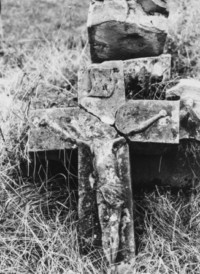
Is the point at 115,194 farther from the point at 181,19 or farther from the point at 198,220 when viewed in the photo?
the point at 181,19

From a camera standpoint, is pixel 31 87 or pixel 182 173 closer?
pixel 182 173

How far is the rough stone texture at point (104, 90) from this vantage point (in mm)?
2715

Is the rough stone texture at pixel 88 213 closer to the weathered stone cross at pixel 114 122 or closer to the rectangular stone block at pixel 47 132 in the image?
the weathered stone cross at pixel 114 122

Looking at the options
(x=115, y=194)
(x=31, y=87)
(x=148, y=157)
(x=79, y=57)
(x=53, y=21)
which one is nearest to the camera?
(x=115, y=194)

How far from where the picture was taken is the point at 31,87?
11.4ft

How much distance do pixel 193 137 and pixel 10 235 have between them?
3.71 ft

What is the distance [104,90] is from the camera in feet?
8.96

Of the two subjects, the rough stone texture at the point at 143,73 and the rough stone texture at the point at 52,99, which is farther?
the rough stone texture at the point at 52,99

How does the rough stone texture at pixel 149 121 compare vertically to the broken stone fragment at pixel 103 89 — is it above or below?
below

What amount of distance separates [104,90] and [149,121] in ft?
1.00

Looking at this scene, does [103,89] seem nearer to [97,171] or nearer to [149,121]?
[149,121]

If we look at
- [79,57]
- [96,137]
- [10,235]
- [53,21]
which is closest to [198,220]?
[96,137]

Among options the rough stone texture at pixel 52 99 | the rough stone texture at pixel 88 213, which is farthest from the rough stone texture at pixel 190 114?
the rough stone texture at pixel 52 99

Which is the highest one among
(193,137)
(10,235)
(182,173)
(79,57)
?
(79,57)
